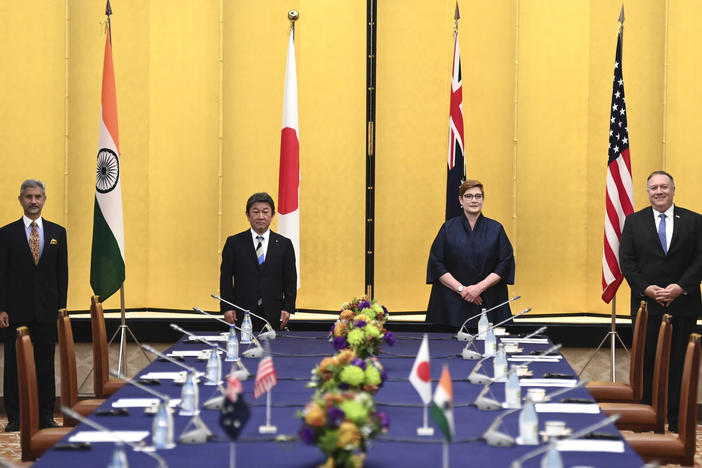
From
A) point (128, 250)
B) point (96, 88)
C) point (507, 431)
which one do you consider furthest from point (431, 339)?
point (96, 88)

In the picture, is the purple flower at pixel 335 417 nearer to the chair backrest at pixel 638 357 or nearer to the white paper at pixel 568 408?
the white paper at pixel 568 408

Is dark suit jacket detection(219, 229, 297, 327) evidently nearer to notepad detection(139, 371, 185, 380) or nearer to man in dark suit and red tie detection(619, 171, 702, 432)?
notepad detection(139, 371, 185, 380)

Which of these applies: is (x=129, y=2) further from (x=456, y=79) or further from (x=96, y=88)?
(x=456, y=79)

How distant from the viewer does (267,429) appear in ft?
9.23

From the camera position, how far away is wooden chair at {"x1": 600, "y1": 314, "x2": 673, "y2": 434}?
405cm

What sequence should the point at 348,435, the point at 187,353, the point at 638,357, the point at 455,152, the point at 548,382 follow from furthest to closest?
the point at 455,152 < the point at 638,357 < the point at 187,353 < the point at 548,382 < the point at 348,435

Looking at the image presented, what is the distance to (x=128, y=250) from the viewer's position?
738 centimetres

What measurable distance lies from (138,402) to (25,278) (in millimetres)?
2540

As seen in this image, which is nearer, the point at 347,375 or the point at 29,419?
the point at 347,375

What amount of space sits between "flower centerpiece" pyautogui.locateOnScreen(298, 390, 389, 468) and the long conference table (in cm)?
24

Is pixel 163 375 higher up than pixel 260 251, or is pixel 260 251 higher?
pixel 260 251

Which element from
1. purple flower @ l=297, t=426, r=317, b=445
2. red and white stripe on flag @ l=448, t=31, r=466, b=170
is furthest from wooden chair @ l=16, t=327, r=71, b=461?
red and white stripe on flag @ l=448, t=31, r=466, b=170

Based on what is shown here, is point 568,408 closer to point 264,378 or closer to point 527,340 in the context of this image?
point 264,378

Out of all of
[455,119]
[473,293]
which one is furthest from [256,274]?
[455,119]
